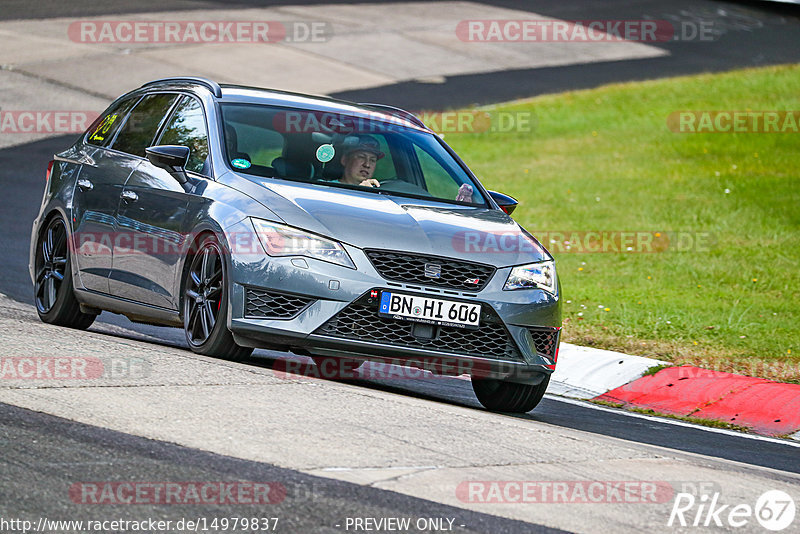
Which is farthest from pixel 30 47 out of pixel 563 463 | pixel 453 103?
pixel 563 463

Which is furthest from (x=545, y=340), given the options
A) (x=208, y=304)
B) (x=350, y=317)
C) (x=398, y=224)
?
(x=208, y=304)

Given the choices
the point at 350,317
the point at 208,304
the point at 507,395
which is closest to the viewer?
the point at 350,317

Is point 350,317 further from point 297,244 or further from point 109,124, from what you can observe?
point 109,124

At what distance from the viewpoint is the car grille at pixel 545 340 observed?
761 cm

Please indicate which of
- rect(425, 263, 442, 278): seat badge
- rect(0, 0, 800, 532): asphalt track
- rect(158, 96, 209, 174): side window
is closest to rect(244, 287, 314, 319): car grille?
rect(425, 263, 442, 278): seat badge

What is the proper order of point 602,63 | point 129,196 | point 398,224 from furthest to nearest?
point 602,63 < point 129,196 < point 398,224

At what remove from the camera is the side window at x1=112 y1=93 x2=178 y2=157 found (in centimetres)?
884

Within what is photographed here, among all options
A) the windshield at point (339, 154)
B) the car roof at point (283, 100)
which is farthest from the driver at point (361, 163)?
the car roof at point (283, 100)

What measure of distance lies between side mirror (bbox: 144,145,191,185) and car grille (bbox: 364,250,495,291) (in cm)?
149

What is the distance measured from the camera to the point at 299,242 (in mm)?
7160

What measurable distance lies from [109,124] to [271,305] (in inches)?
119

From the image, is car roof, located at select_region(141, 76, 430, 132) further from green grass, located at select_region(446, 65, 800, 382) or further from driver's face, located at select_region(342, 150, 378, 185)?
green grass, located at select_region(446, 65, 800, 382)

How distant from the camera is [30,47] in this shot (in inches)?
1024

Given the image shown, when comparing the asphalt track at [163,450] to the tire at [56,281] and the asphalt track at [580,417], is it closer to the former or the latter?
the asphalt track at [580,417]
